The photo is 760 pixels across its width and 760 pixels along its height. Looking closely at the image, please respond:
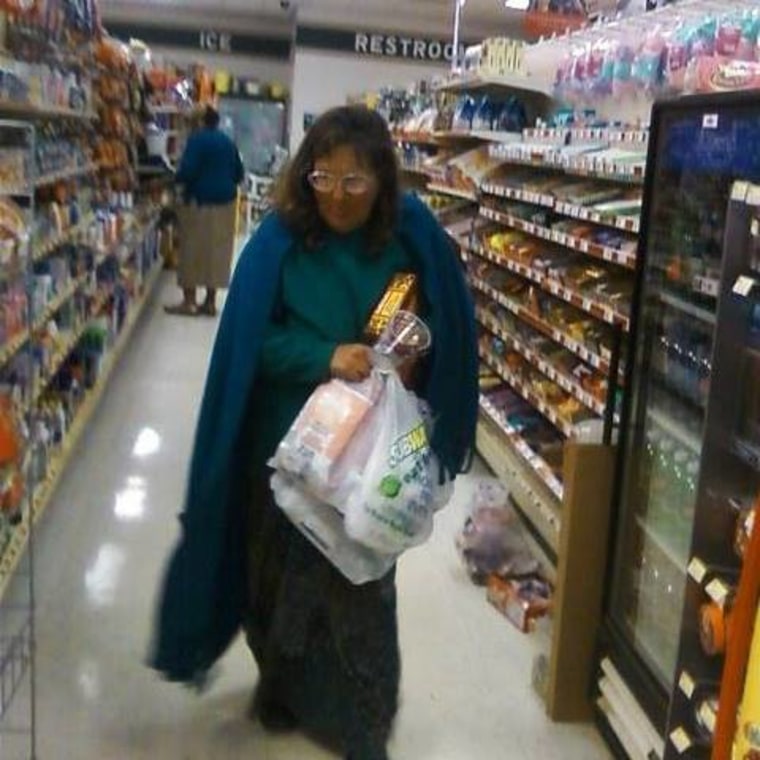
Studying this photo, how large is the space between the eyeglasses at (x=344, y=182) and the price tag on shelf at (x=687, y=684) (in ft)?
4.33

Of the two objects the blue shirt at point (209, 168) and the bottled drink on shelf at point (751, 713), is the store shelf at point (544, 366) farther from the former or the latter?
the blue shirt at point (209, 168)

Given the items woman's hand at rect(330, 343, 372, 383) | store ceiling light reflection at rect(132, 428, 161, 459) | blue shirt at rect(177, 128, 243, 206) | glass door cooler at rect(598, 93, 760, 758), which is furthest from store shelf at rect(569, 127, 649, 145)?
blue shirt at rect(177, 128, 243, 206)

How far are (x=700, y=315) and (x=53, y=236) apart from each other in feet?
9.54

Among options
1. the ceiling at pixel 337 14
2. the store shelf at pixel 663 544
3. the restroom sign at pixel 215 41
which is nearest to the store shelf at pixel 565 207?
the store shelf at pixel 663 544

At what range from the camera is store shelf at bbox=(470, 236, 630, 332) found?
12.7 ft

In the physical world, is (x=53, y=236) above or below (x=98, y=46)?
below

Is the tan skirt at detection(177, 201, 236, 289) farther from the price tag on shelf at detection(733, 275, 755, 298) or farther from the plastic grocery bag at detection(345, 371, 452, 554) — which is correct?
the price tag on shelf at detection(733, 275, 755, 298)

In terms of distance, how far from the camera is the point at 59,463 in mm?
4660

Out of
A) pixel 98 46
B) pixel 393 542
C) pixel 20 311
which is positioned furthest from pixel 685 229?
pixel 98 46

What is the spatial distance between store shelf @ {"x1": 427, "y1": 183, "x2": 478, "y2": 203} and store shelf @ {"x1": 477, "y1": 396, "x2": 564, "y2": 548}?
1.44 m

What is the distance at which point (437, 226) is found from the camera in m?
2.80

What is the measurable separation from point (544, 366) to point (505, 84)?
2104 millimetres

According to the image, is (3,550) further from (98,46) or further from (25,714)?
(98,46)

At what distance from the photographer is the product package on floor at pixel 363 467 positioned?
8.39ft
